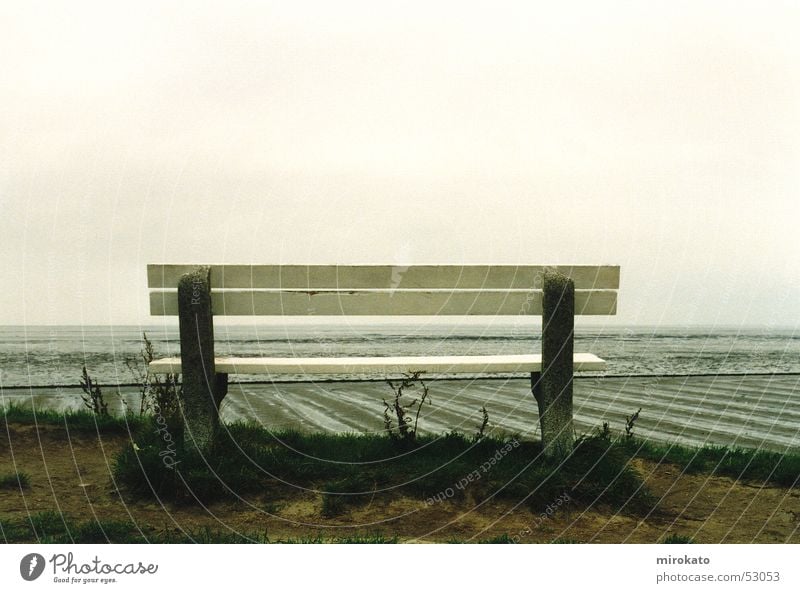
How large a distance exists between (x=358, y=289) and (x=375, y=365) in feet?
1.61

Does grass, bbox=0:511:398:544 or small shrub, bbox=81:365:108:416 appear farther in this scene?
small shrub, bbox=81:365:108:416

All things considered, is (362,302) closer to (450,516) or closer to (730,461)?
(450,516)

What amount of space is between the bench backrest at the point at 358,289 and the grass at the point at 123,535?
130 cm

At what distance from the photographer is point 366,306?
4.22m

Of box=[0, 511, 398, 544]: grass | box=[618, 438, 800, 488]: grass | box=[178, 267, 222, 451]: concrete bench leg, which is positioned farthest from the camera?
box=[618, 438, 800, 488]: grass

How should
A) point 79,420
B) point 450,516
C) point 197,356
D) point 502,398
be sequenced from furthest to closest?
point 502,398 < point 79,420 < point 197,356 < point 450,516

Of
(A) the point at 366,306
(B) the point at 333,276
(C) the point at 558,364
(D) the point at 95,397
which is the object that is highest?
(B) the point at 333,276

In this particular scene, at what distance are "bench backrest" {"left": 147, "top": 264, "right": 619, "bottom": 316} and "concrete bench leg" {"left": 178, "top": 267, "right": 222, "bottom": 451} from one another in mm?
111

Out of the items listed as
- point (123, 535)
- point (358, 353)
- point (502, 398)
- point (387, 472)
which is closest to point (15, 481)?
point (123, 535)

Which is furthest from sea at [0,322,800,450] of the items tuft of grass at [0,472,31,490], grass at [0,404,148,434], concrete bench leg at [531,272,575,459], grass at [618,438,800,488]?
tuft of grass at [0,472,31,490]

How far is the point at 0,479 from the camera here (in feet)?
13.6

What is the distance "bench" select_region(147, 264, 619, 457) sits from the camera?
4.10 metres

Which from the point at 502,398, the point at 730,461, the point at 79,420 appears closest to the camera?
the point at 730,461

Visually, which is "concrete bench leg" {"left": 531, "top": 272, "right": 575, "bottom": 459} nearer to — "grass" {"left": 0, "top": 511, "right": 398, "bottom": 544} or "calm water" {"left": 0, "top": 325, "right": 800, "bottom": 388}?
"grass" {"left": 0, "top": 511, "right": 398, "bottom": 544}
